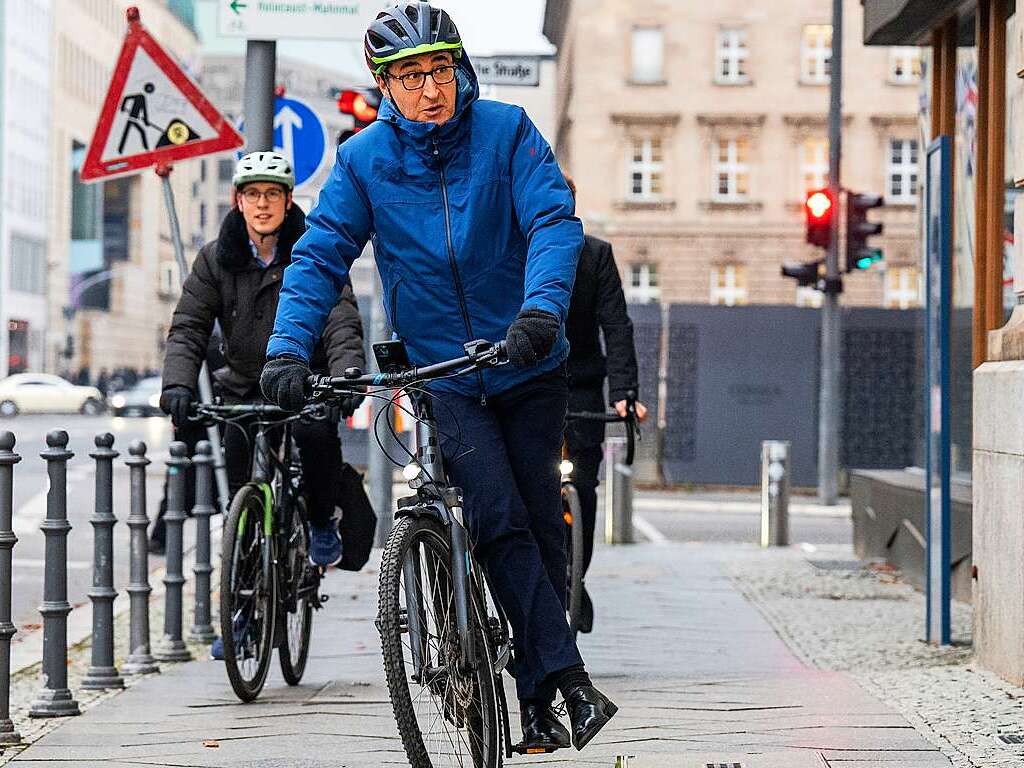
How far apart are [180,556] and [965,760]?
397cm

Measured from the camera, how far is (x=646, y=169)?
190 ft

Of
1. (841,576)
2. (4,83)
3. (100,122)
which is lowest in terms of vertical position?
(841,576)

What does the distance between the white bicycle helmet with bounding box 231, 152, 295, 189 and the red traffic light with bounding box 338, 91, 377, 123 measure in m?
5.97

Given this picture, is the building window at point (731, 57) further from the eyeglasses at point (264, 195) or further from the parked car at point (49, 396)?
the eyeglasses at point (264, 195)

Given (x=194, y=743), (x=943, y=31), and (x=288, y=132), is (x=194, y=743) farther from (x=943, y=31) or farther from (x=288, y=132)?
(x=288, y=132)

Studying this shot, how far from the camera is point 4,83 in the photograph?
8156cm

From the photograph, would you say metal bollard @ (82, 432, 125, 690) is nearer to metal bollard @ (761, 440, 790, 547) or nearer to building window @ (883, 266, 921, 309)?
metal bollard @ (761, 440, 790, 547)

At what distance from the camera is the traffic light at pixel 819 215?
22.4 metres

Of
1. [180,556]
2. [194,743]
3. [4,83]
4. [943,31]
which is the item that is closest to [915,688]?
[194,743]

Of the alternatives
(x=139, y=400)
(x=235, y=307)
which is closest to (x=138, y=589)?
(x=235, y=307)

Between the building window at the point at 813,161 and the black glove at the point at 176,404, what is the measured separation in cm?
5159

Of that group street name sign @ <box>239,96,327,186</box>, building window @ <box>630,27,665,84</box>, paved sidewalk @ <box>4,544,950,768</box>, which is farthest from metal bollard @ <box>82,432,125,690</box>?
building window @ <box>630,27,665,84</box>

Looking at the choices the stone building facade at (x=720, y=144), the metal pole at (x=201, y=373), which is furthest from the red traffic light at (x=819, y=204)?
the stone building facade at (x=720, y=144)

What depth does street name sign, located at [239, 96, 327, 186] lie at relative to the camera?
1305 cm
